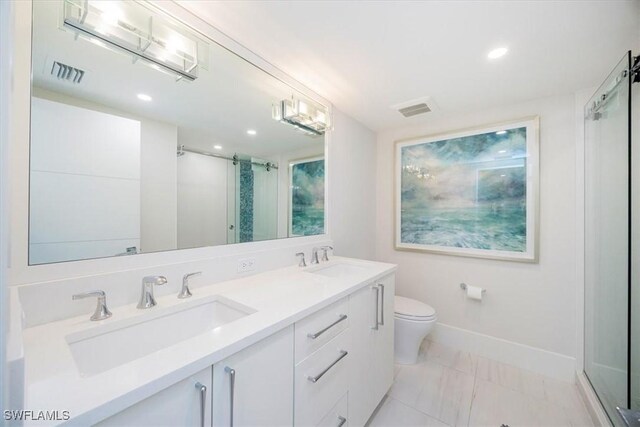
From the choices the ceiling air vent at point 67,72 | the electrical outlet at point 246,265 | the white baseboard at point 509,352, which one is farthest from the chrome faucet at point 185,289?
the white baseboard at point 509,352

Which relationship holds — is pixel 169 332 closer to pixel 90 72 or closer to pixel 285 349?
pixel 285 349

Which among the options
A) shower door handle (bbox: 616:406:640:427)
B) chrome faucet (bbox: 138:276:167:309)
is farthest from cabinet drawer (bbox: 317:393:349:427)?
shower door handle (bbox: 616:406:640:427)

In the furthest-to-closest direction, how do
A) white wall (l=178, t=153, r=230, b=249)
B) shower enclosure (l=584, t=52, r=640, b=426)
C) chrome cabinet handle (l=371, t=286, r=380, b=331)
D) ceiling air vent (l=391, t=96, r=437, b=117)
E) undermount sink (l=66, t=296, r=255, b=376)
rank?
ceiling air vent (l=391, t=96, r=437, b=117), chrome cabinet handle (l=371, t=286, r=380, b=331), shower enclosure (l=584, t=52, r=640, b=426), white wall (l=178, t=153, r=230, b=249), undermount sink (l=66, t=296, r=255, b=376)

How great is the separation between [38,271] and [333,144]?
6.30 feet

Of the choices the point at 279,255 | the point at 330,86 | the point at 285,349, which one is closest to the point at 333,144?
the point at 330,86

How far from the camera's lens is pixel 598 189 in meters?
1.69

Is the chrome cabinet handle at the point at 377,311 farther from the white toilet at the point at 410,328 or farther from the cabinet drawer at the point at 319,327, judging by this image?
the white toilet at the point at 410,328

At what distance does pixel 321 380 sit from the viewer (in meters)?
1.06

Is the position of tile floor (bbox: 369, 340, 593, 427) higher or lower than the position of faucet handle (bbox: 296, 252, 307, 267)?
lower

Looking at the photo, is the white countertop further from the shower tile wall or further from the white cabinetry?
the shower tile wall

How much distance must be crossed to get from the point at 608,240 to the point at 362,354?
1.78m

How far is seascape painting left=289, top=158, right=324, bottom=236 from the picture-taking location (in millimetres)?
1901

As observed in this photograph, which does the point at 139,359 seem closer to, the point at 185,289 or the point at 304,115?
the point at 185,289

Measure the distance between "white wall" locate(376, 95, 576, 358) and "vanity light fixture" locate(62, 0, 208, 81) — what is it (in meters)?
2.19
